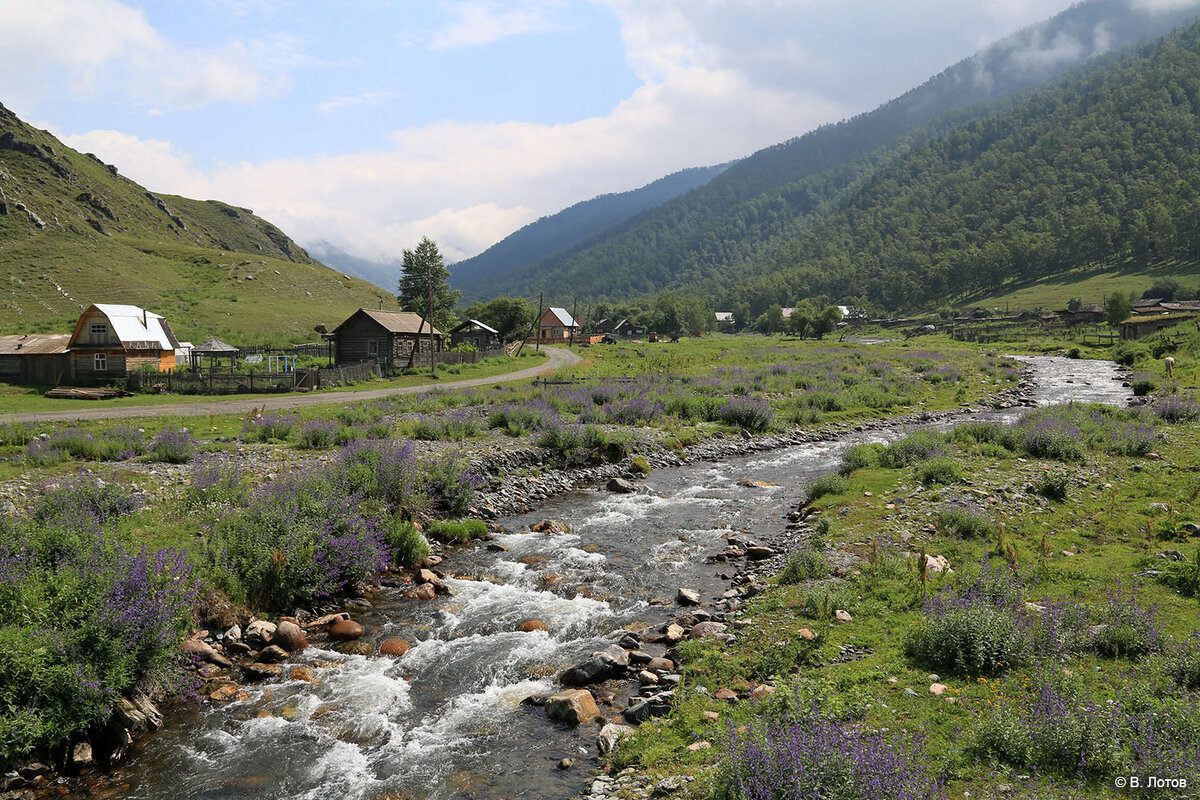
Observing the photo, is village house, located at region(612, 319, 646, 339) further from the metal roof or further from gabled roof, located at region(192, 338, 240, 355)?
the metal roof

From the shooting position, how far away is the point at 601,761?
→ 818 cm

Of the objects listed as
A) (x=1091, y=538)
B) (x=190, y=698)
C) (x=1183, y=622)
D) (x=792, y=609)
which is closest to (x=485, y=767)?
(x=190, y=698)

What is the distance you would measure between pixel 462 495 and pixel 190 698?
31.3 ft

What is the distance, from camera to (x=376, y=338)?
2329 inches

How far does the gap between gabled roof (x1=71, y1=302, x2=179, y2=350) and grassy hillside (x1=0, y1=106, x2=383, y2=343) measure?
→ 23721 millimetres

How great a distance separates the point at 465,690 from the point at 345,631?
320 cm

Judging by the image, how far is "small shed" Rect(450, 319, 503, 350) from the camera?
279 feet

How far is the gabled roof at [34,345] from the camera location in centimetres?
4262

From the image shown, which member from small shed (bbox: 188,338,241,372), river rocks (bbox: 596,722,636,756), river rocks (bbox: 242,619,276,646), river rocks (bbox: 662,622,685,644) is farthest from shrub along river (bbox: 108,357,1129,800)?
small shed (bbox: 188,338,241,372)

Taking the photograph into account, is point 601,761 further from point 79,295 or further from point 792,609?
point 79,295

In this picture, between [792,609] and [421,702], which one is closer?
[421,702]

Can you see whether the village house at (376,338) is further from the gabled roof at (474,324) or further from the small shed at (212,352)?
the gabled roof at (474,324)

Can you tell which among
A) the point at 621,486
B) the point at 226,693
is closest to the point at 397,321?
the point at 621,486

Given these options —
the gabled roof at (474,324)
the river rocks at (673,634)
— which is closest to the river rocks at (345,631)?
the river rocks at (673,634)
